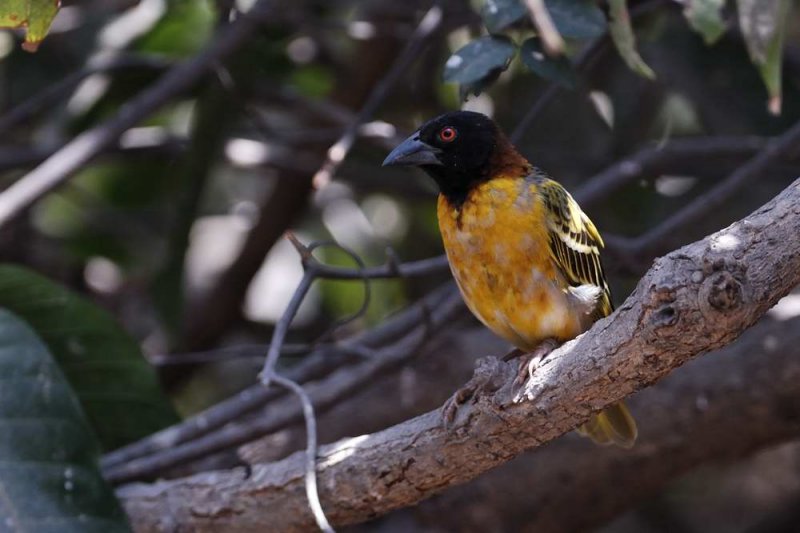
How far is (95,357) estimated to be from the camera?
396cm

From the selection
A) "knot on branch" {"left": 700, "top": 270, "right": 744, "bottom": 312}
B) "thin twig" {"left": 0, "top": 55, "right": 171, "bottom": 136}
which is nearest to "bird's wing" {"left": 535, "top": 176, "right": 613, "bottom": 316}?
"knot on branch" {"left": 700, "top": 270, "right": 744, "bottom": 312}

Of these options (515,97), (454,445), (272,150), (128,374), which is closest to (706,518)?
(515,97)

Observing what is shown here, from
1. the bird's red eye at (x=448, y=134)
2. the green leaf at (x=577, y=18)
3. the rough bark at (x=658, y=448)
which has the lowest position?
the rough bark at (x=658, y=448)

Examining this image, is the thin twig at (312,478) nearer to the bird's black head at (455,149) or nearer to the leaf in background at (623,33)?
the bird's black head at (455,149)

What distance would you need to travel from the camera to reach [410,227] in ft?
A: 18.3

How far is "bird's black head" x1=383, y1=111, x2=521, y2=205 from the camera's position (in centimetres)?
346

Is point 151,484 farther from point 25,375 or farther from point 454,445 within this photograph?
Result: point 454,445

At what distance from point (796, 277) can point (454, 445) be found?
2.80 ft

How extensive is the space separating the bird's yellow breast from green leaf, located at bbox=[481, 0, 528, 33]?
1.49ft

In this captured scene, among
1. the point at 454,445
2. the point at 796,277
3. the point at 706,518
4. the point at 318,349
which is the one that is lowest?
the point at 706,518

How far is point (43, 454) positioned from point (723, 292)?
1893 millimetres

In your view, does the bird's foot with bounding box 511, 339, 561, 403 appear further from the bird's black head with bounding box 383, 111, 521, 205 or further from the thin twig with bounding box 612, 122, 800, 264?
the thin twig with bounding box 612, 122, 800, 264

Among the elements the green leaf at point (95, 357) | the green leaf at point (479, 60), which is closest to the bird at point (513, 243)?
the green leaf at point (479, 60)

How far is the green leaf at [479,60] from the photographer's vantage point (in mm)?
3127
